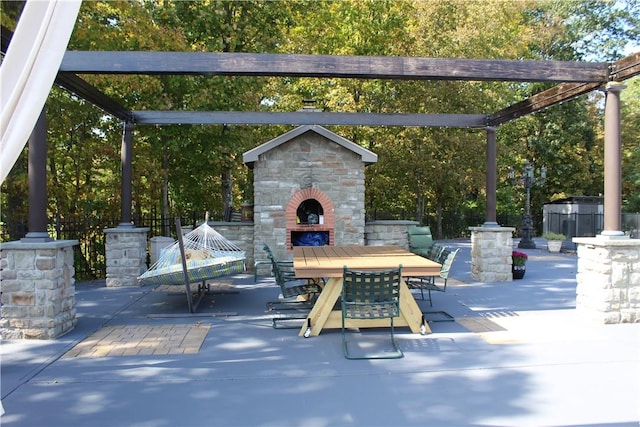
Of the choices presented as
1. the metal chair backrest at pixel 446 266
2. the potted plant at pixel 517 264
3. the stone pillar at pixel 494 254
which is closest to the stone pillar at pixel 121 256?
the metal chair backrest at pixel 446 266

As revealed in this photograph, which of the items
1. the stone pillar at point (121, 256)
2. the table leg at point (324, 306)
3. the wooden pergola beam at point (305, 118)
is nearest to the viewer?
the table leg at point (324, 306)

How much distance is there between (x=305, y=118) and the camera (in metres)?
8.41

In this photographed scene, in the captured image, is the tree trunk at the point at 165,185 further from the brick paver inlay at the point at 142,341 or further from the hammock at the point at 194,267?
the brick paver inlay at the point at 142,341

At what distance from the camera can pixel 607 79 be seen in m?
5.73

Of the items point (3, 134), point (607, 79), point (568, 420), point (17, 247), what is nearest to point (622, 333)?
point (568, 420)

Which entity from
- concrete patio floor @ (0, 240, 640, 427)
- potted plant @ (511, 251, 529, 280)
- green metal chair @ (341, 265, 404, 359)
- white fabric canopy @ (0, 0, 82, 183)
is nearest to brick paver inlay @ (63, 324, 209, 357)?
concrete patio floor @ (0, 240, 640, 427)

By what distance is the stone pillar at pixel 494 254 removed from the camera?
8.66 meters

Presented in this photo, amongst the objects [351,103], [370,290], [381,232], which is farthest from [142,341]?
[351,103]

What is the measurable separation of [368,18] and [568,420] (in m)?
16.5

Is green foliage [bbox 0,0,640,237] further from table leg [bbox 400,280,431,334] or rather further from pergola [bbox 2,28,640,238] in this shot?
table leg [bbox 400,280,431,334]

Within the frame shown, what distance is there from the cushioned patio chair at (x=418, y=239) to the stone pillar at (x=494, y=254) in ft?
6.11

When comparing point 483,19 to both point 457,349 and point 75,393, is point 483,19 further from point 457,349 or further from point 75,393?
point 75,393

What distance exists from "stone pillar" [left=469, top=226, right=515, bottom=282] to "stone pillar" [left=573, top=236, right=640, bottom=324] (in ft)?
9.61

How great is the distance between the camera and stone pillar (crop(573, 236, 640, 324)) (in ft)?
18.3
